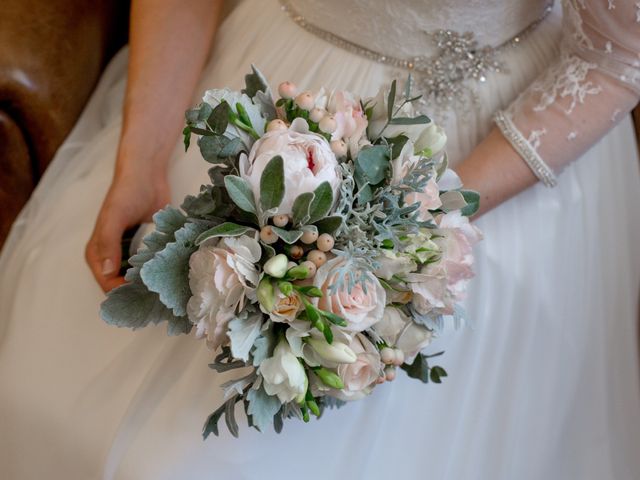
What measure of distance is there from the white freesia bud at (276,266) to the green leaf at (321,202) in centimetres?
4

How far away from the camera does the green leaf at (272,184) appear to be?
Result: 496 mm

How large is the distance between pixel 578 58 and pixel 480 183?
0.19 m

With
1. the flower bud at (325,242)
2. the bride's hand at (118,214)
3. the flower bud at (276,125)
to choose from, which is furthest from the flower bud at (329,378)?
the bride's hand at (118,214)

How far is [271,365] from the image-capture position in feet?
1.74

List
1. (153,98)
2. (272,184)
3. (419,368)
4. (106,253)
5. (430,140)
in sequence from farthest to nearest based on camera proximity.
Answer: (153,98) < (106,253) < (419,368) < (430,140) < (272,184)

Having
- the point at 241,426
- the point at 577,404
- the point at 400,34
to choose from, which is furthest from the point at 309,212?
the point at 577,404

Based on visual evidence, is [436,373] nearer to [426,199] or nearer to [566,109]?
[426,199]

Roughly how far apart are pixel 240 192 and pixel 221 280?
7 centimetres

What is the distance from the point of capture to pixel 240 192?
0.51 meters

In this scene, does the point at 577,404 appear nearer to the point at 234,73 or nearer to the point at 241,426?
the point at 241,426

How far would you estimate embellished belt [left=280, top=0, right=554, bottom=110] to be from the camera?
0.86m

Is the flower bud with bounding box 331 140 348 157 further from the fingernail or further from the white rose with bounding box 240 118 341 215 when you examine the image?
the fingernail

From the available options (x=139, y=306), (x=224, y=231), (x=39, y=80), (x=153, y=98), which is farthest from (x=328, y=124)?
(x=39, y=80)

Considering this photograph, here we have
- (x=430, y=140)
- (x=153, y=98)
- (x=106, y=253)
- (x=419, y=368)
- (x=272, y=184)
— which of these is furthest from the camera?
(x=153, y=98)
